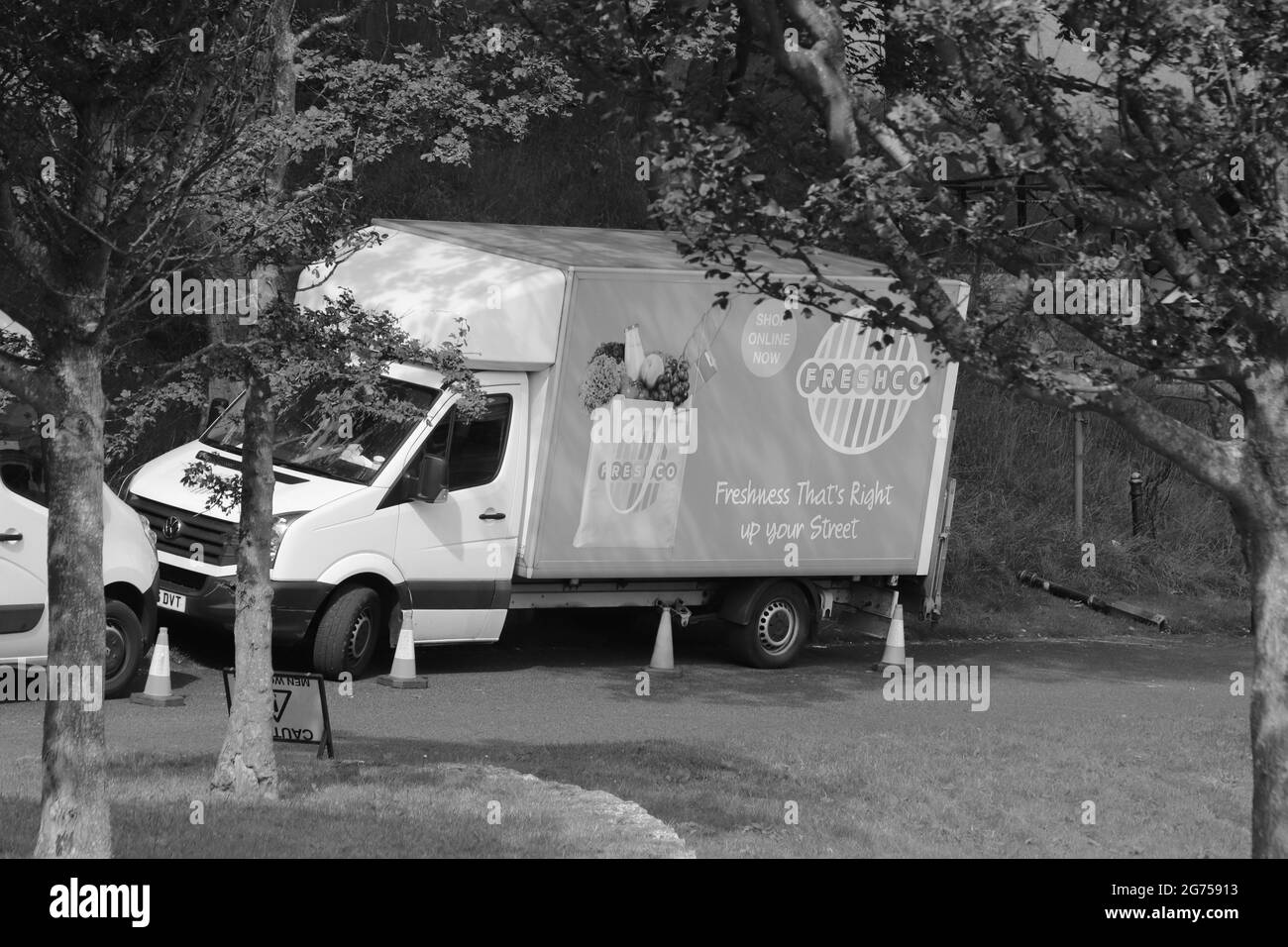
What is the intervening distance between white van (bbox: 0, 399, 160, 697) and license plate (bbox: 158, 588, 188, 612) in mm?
665

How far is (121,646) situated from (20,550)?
3.67ft

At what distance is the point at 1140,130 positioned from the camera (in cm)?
774

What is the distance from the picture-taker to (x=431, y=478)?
46.1 feet

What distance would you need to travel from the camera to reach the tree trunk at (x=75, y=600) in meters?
6.32

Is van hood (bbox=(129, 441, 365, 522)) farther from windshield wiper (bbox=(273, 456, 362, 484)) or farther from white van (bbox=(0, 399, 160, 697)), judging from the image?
white van (bbox=(0, 399, 160, 697))

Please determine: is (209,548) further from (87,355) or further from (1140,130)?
(1140,130)

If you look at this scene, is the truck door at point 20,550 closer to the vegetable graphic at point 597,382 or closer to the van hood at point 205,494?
the van hood at point 205,494

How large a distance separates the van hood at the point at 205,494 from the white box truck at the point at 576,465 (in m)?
0.03

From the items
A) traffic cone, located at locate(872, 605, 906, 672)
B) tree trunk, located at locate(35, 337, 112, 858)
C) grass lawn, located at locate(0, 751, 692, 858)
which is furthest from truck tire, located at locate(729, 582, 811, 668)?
tree trunk, located at locate(35, 337, 112, 858)

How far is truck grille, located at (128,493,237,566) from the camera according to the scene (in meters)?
13.6

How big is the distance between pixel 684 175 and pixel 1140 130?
2202 mm

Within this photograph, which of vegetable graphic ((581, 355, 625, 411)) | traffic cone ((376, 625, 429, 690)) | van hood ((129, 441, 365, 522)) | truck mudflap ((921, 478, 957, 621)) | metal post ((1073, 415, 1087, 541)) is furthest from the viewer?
metal post ((1073, 415, 1087, 541))

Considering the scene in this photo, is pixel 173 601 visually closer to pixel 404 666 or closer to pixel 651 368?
pixel 404 666

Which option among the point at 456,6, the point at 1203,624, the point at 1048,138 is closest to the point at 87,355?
the point at 1048,138
